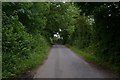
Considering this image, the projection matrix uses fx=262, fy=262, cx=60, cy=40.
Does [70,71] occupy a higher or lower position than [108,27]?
lower

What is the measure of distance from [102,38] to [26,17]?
20.0ft

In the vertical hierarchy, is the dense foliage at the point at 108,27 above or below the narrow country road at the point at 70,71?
above

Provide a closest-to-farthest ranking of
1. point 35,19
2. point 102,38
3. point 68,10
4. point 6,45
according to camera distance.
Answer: point 6,45, point 102,38, point 35,19, point 68,10

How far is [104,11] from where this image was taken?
683 inches

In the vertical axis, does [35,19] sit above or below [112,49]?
above

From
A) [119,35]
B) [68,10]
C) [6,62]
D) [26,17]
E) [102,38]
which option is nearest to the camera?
[6,62]

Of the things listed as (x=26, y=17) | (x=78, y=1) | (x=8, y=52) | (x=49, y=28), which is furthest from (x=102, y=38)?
(x=49, y=28)

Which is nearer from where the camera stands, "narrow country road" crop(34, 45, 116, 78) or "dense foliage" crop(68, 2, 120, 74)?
"narrow country road" crop(34, 45, 116, 78)

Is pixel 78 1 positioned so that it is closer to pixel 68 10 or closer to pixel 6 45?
pixel 6 45

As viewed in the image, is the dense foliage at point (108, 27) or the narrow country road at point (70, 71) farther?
the dense foliage at point (108, 27)

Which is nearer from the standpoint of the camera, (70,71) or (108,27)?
(70,71)

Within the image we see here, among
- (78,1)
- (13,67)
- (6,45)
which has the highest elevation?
(78,1)

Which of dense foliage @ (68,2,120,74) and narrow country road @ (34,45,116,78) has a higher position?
dense foliage @ (68,2,120,74)

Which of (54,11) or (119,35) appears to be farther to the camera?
(54,11)
